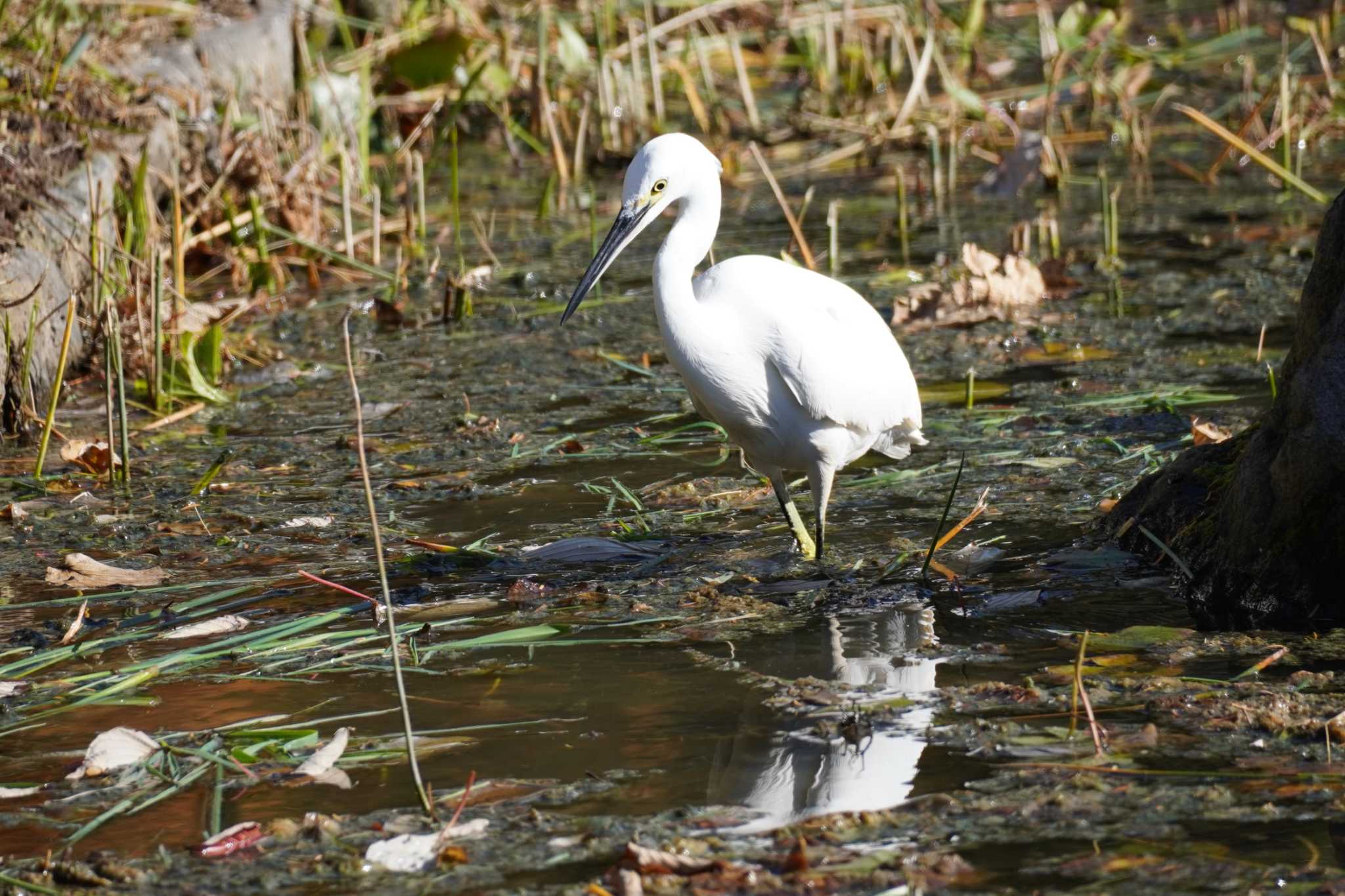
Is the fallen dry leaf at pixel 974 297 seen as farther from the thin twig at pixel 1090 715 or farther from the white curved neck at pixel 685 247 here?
the thin twig at pixel 1090 715

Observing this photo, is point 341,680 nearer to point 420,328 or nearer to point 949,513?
point 949,513

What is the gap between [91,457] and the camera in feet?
16.1

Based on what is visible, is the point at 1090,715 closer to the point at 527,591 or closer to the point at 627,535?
the point at 527,591

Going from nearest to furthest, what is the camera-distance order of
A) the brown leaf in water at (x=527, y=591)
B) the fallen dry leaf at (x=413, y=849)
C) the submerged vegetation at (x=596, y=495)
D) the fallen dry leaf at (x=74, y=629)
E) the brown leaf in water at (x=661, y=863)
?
the brown leaf in water at (x=661, y=863) < the fallen dry leaf at (x=413, y=849) < the submerged vegetation at (x=596, y=495) < the fallen dry leaf at (x=74, y=629) < the brown leaf in water at (x=527, y=591)

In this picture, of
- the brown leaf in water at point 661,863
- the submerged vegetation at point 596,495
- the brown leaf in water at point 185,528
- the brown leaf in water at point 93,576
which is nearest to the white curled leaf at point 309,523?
the submerged vegetation at point 596,495

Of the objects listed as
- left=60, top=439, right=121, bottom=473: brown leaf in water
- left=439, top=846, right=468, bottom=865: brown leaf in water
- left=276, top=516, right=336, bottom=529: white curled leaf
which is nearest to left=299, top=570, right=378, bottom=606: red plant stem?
left=276, top=516, right=336, bottom=529: white curled leaf

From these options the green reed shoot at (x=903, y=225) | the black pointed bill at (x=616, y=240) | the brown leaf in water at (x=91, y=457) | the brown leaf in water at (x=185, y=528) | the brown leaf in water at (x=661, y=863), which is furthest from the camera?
the green reed shoot at (x=903, y=225)

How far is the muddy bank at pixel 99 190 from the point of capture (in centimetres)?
529

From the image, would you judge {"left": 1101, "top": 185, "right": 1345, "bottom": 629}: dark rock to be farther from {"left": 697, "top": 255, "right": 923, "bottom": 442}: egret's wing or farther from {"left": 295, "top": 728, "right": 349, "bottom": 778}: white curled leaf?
{"left": 295, "top": 728, "right": 349, "bottom": 778}: white curled leaf

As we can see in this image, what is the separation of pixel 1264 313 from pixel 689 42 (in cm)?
503

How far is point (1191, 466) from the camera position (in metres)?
3.92

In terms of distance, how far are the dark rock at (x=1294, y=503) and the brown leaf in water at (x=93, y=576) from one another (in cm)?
251

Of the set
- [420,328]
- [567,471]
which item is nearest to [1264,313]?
[567,471]

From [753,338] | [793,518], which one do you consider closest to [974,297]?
[793,518]
